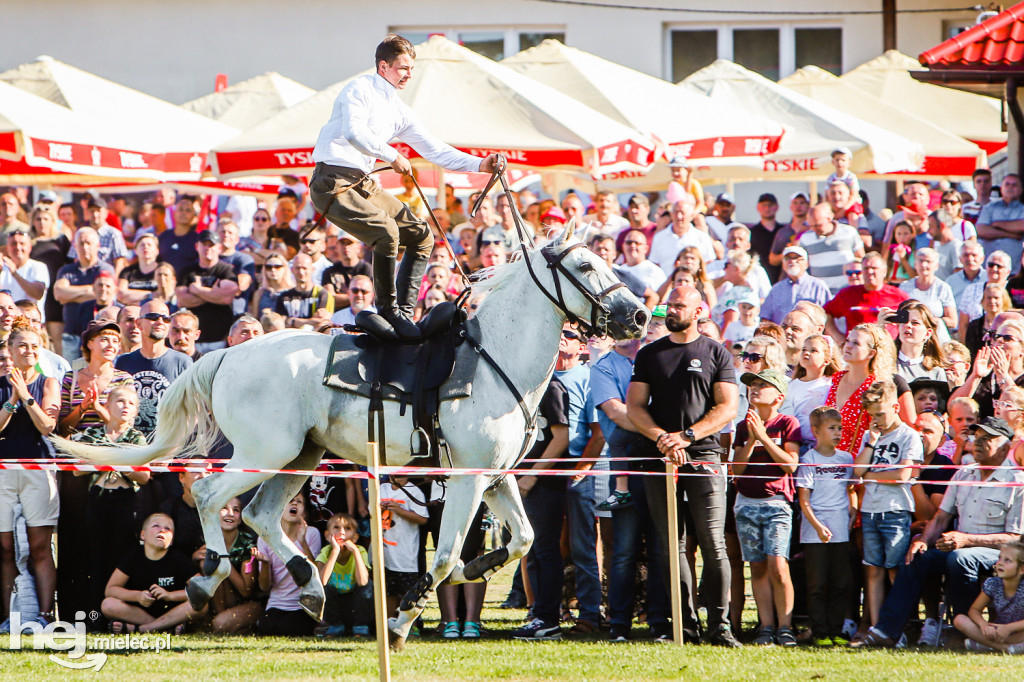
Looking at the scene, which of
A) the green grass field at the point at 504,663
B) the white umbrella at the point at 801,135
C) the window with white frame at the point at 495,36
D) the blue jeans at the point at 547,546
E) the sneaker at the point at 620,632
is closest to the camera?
the green grass field at the point at 504,663

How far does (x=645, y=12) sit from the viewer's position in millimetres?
23969

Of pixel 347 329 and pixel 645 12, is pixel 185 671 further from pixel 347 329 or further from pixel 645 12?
pixel 645 12

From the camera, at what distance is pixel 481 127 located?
12.9 m

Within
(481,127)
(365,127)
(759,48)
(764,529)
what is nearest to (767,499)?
(764,529)

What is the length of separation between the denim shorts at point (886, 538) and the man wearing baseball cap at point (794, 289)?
391 cm

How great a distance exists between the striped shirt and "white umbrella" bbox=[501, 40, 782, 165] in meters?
1.50

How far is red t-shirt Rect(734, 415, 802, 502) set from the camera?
8680mm

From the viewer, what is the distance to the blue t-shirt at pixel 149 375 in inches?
376

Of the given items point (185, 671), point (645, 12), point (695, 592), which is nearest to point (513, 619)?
point (695, 592)

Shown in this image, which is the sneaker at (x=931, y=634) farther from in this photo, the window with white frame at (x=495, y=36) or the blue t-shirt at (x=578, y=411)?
the window with white frame at (x=495, y=36)

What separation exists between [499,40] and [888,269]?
1238cm

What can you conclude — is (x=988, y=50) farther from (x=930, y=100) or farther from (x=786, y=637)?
(x=930, y=100)

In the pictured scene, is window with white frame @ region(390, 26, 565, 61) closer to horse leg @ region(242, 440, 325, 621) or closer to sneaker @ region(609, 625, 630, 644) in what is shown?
sneaker @ region(609, 625, 630, 644)

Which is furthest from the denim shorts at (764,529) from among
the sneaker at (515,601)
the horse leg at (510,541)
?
the sneaker at (515,601)
